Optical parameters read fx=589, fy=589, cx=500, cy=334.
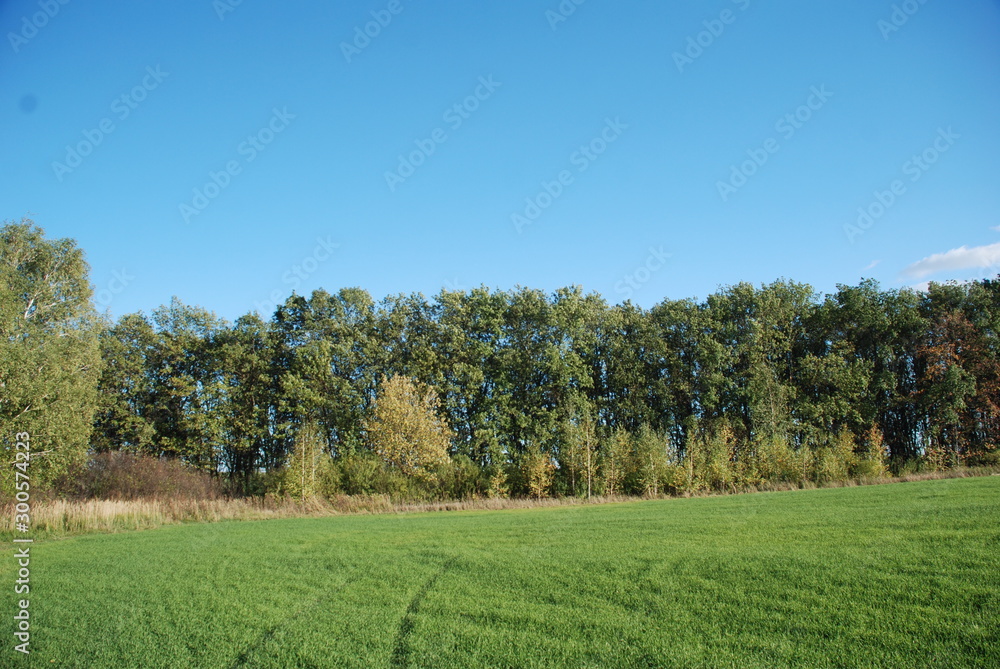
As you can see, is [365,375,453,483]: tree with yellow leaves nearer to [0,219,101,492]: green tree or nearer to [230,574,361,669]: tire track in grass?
[0,219,101,492]: green tree

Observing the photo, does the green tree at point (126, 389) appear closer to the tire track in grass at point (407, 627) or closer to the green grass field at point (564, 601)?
the green grass field at point (564, 601)

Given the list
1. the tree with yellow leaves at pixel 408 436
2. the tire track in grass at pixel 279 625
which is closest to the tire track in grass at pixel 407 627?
the tire track in grass at pixel 279 625

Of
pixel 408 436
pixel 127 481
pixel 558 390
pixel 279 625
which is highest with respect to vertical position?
pixel 558 390

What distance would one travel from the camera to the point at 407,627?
8.07 metres

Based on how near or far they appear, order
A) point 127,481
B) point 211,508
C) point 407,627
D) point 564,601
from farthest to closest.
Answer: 1. point 127,481
2. point 211,508
3. point 564,601
4. point 407,627

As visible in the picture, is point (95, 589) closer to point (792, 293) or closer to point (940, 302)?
point (792, 293)

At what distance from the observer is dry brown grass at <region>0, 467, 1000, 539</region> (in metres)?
21.6

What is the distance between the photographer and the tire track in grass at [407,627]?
704 cm

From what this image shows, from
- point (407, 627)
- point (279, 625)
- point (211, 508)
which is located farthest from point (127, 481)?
point (407, 627)

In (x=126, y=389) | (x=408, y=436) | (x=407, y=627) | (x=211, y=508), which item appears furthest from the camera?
(x=126, y=389)

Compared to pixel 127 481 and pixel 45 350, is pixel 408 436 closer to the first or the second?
pixel 127 481

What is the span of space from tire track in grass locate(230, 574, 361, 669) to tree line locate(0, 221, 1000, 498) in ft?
89.0

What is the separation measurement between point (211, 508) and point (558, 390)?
82.6 ft

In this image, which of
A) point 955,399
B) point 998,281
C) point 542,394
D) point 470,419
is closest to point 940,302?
point 998,281
